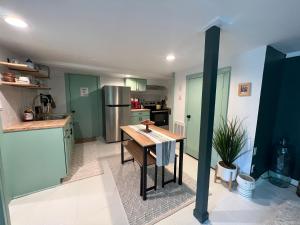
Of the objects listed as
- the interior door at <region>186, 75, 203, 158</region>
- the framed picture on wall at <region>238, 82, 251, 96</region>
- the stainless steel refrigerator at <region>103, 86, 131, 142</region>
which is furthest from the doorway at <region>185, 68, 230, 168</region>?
the stainless steel refrigerator at <region>103, 86, 131, 142</region>

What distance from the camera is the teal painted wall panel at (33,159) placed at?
69.2 inches

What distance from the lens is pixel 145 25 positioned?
1314 millimetres

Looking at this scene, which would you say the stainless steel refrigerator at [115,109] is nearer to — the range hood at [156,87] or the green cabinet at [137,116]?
the green cabinet at [137,116]

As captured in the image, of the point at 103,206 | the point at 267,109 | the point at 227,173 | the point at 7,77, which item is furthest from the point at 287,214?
the point at 7,77

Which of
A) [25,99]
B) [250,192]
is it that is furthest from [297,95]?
[25,99]

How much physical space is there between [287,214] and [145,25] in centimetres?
270

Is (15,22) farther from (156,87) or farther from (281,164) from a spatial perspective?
(156,87)

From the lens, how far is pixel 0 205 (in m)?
0.93

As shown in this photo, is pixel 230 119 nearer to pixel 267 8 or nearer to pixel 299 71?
pixel 299 71

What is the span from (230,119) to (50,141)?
289 cm

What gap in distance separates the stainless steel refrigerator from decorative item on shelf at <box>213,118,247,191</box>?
2.59m

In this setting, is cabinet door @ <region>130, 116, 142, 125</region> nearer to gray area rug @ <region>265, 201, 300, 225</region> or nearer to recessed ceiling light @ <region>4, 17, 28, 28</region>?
recessed ceiling light @ <region>4, 17, 28, 28</region>

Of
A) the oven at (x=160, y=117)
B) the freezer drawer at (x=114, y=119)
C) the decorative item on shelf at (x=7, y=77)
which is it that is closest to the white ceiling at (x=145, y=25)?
the decorative item on shelf at (x=7, y=77)

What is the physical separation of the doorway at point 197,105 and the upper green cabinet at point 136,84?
1794mm
